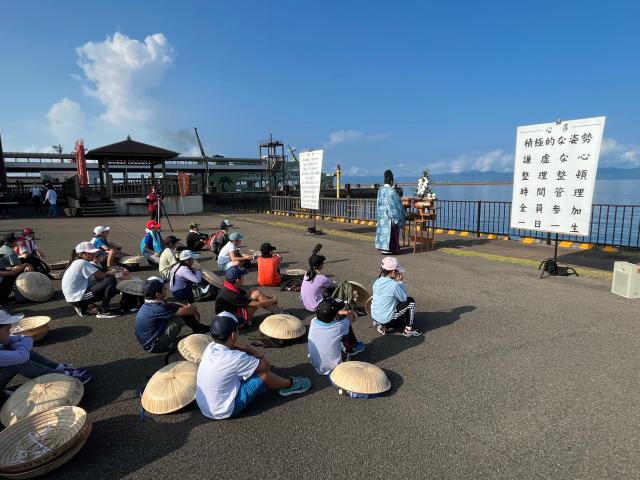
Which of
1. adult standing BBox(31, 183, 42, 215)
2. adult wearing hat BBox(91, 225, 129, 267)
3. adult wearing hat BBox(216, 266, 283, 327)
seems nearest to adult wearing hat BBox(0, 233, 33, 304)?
adult wearing hat BBox(91, 225, 129, 267)

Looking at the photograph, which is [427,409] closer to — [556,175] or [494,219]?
[556,175]

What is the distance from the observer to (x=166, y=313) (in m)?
4.58

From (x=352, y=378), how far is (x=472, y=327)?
2481mm

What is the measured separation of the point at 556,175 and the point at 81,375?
868 cm

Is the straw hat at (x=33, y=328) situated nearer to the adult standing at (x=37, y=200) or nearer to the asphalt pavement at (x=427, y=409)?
the asphalt pavement at (x=427, y=409)

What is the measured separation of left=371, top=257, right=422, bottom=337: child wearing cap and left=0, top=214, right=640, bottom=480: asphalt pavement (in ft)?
0.66

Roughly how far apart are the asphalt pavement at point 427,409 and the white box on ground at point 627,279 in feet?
0.74

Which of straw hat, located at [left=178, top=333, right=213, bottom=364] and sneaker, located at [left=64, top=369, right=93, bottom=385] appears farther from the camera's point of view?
straw hat, located at [left=178, top=333, right=213, bottom=364]

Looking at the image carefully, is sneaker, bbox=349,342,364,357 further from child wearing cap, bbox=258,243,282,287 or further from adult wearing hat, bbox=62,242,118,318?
adult wearing hat, bbox=62,242,118,318

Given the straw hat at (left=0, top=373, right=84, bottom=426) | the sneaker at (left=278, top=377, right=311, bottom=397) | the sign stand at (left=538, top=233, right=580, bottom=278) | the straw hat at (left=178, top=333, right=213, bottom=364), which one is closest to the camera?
the straw hat at (left=0, top=373, right=84, bottom=426)

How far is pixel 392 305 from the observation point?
16.5ft

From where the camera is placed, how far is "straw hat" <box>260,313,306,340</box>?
4758mm

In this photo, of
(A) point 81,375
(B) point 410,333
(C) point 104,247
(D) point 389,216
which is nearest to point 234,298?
(A) point 81,375

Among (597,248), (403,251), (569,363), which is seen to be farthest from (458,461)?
(597,248)
